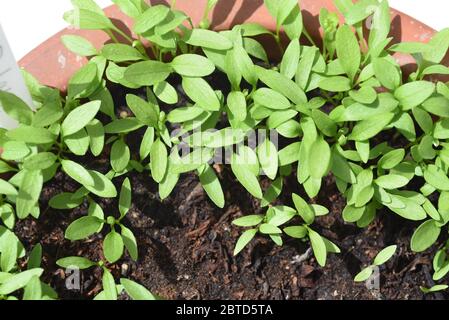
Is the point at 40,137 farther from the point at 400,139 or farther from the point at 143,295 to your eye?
the point at 400,139

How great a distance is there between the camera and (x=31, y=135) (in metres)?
1.22

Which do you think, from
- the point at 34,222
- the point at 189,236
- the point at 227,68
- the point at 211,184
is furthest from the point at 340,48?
the point at 34,222

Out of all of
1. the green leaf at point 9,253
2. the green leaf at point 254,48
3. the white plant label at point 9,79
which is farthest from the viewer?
the green leaf at point 254,48

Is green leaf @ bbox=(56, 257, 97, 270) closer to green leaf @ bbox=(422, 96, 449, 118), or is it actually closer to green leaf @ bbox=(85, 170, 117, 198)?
green leaf @ bbox=(85, 170, 117, 198)

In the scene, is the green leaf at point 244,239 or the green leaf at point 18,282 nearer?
the green leaf at point 18,282

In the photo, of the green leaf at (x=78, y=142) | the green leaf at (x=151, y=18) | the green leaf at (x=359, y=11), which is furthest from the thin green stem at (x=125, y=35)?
the green leaf at (x=359, y=11)

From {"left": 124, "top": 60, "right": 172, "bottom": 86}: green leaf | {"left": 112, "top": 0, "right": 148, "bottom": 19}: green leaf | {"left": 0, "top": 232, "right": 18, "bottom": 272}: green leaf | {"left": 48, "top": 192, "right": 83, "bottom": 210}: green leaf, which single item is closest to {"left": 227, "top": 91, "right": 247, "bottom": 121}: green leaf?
{"left": 124, "top": 60, "right": 172, "bottom": 86}: green leaf

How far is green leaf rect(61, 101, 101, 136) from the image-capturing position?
1.23 meters

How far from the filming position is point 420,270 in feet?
4.63

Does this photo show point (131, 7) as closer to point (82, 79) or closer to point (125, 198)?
point (82, 79)

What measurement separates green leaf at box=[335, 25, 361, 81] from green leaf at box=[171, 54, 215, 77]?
24cm

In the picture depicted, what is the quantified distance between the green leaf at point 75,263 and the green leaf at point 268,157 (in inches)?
15.2

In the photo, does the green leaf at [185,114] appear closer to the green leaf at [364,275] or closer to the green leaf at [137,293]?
the green leaf at [137,293]

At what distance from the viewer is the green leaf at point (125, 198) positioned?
4.33ft
